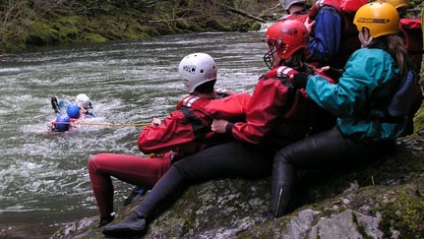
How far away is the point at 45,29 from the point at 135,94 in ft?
51.8

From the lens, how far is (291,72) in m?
3.28

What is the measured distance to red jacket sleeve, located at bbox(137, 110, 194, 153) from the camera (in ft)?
12.1

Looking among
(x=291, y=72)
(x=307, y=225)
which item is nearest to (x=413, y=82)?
(x=291, y=72)

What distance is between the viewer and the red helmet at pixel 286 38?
339cm

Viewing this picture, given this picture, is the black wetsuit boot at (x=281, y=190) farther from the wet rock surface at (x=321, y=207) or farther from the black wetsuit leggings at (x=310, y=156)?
the wet rock surface at (x=321, y=207)

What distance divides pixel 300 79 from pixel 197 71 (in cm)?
87

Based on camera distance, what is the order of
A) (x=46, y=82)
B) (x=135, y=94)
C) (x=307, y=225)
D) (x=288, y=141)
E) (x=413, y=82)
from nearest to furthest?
(x=307, y=225), (x=413, y=82), (x=288, y=141), (x=135, y=94), (x=46, y=82)

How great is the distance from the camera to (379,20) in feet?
10.1

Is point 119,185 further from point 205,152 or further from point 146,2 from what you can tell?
point 146,2

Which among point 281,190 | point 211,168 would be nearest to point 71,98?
point 211,168

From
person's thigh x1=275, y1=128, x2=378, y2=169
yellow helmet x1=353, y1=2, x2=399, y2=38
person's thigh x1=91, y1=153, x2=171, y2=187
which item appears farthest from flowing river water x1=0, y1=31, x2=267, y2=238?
yellow helmet x1=353, y1=2, x2=399, y2=38

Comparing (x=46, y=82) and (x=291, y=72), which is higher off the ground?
(x=291, y=72)

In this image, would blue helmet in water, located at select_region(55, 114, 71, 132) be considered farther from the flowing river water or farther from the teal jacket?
the teal jacket

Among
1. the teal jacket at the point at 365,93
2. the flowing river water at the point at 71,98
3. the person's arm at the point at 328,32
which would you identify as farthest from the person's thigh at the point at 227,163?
the flowing river water at the point at 71,98
